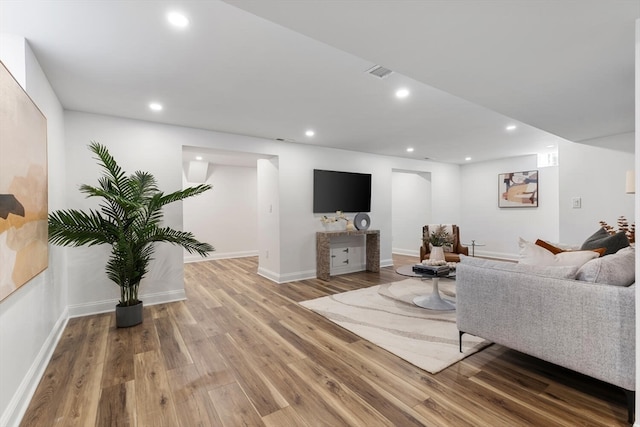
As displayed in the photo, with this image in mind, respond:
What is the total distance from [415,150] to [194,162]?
461cm

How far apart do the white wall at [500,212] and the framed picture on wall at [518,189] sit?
0.29ft

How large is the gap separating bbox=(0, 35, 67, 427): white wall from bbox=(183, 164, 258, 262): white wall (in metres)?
3.73

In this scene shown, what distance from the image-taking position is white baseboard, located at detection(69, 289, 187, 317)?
3281 mm

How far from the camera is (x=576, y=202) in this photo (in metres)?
4.36

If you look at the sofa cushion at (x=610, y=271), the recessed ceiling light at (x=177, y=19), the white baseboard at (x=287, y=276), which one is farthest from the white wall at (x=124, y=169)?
the sofa cushion at (x=610, y=271)

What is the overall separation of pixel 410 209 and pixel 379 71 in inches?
222

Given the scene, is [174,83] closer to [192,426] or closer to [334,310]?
[192,426]

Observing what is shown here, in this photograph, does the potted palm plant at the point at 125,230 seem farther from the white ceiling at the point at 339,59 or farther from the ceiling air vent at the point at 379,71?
the ceiling air vent at the point at 379,71

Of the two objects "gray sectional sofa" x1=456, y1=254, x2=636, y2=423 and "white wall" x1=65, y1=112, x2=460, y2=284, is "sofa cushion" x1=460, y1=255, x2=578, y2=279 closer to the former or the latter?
"gray sectional sofa" x1=456, y1=254, x2=636, y2=423

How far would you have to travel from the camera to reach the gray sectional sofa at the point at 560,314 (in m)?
1.58

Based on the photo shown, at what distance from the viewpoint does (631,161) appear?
12.7ft

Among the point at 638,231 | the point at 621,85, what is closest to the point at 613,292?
the point at 638,231

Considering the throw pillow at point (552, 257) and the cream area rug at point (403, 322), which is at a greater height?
the throw pillow at point (552, 257)

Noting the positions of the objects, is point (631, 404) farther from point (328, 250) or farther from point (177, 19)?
point (328, 250)
